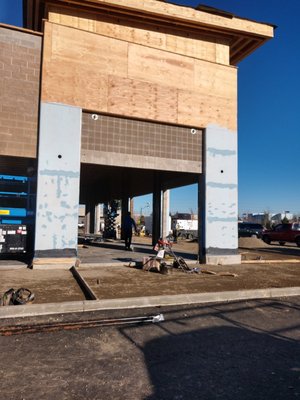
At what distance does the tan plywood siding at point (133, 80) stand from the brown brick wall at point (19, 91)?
0.43 metres

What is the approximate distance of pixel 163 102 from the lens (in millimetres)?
13258

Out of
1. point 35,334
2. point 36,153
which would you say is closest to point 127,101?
point 36,153

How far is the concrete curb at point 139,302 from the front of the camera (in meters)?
6.18

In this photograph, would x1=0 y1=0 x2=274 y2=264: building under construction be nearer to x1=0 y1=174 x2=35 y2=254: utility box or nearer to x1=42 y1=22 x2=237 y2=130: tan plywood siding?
x1=42 y1=22 x2=237 y2=130: tan plywood siding

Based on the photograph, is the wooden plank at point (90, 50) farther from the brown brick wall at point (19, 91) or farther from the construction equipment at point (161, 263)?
the construction equipment at point (161, 263)

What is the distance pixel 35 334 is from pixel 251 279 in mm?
6809

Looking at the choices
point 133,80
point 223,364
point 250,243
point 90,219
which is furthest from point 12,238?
point 90,219

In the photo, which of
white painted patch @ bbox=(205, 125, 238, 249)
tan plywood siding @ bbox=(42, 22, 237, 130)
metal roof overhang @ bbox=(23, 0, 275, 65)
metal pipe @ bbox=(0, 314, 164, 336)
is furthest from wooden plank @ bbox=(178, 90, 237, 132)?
metal pipe @ bbox=(0, 314, 164, 336)

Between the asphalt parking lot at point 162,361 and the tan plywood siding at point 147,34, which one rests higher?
the tan plywood siding at point 147,34

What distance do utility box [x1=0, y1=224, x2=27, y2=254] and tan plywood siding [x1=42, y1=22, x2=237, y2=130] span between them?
449cm

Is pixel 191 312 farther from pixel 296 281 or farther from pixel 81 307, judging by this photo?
pixel 296 281

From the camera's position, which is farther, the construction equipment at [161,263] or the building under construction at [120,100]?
the building under construction at [120,100]

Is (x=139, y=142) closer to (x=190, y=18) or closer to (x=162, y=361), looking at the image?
(x=190, y=18)

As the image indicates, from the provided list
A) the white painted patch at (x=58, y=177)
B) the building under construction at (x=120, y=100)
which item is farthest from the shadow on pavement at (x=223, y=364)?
the building under construction at (x=120, y=100)
